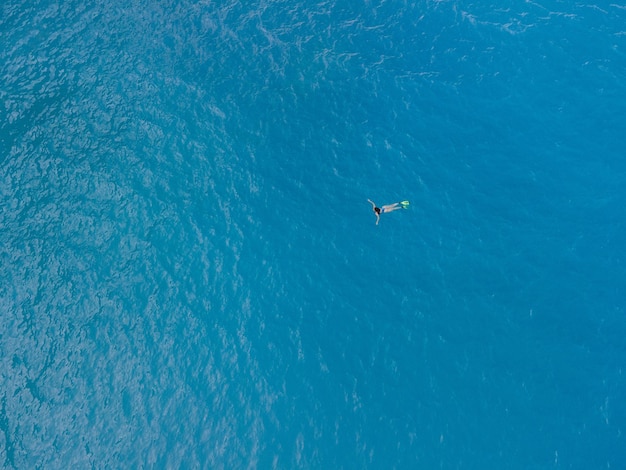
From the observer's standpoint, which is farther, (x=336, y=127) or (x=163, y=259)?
(x=336, y=127)

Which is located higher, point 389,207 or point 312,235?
point 312,235

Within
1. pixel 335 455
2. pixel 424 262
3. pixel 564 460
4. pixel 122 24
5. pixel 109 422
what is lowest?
pixel 564 460

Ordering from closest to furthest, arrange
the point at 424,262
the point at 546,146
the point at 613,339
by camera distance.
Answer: the point at 613,339 < the point at 424,262 < the point at 546,146

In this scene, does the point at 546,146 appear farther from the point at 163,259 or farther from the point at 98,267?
the point at 98,267

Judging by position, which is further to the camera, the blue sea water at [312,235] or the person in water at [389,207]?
the person in water at [389,207]

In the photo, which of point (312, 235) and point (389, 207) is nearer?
point (312, 235)

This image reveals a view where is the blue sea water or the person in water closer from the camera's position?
the blue sea water

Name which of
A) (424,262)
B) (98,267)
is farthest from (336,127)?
(98,267)

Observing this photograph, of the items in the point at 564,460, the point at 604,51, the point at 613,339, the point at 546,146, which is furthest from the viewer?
the point at 604,51
